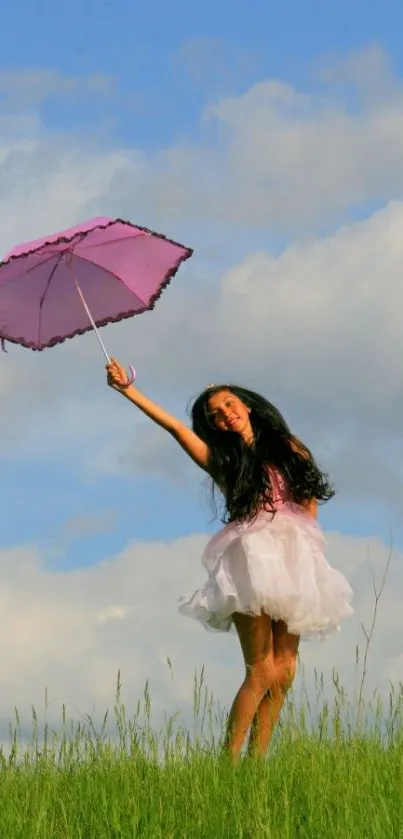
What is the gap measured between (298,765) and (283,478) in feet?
5.17

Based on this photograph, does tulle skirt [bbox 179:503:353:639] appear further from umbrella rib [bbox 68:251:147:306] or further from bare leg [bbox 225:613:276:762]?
umbrella rib [bbox 68:251:147:306]

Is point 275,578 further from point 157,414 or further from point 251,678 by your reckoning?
point 157,414

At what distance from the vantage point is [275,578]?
6934 millimetres

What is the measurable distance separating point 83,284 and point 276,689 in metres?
2.83

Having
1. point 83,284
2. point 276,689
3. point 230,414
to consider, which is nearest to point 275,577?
point 276,689

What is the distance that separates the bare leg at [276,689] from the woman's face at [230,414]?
3.63 feet

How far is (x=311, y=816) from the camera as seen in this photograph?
609cm

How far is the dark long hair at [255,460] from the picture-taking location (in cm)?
718

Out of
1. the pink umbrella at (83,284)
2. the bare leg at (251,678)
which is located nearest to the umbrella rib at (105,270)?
the pink umbrella at (83,284)

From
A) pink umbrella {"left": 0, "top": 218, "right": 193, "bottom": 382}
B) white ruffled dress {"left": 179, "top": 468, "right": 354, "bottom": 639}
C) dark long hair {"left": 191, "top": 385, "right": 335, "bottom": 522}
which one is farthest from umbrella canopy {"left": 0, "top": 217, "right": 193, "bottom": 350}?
white ruffled dress {"left": 179, "top": 468, "right": 354, "bottom": 639}

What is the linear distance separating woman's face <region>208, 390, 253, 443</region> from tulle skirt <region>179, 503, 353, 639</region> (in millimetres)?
505

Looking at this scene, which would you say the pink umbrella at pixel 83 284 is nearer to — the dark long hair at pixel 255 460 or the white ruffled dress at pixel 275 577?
the dark long hair at pixel 255 460

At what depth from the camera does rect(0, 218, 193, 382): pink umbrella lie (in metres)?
8.17

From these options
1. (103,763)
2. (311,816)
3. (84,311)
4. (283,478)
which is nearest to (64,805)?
(103,763)
